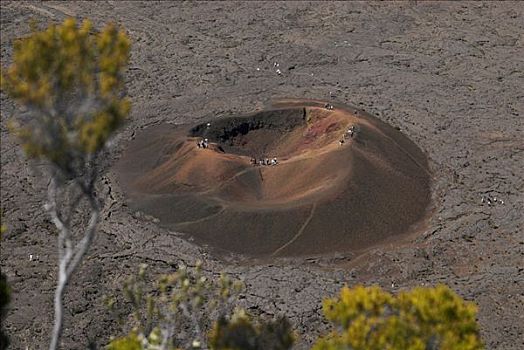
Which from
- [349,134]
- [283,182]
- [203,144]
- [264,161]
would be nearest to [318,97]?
[349,134]

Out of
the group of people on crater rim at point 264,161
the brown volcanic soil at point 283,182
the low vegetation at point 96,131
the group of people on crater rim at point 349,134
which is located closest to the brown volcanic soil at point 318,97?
the brown volcanic soil at point 283,182

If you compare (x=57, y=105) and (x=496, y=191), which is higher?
(x=57, y=105)

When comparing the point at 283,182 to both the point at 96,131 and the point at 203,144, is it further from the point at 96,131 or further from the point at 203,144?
the point at 96,131

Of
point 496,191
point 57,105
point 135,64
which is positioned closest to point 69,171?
point 57,105

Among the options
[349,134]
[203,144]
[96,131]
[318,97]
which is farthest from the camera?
[318,97]

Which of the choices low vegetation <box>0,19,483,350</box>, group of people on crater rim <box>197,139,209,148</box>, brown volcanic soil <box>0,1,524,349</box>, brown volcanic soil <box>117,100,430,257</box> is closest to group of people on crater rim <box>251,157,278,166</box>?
brown volcanic soil <box>117,100,430,257</box>

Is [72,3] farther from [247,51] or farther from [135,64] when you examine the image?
[247,51]

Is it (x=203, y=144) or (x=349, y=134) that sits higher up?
(x=349, y=134)
